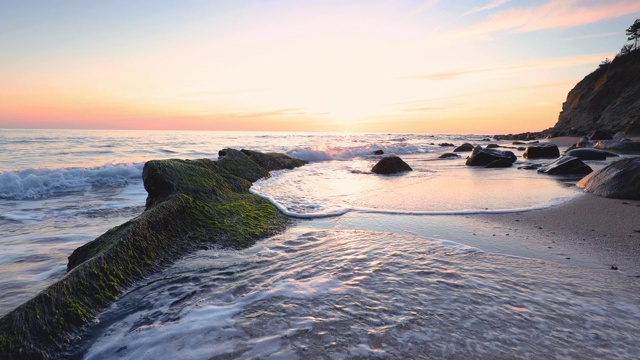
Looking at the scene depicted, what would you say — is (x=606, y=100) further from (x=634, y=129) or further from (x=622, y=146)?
(x=622, y=146)

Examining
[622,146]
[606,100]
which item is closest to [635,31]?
[606,100]

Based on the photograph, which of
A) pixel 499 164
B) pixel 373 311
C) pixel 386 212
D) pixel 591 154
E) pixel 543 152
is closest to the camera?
pixel 373 311

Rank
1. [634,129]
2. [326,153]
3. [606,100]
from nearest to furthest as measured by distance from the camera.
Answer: [326,153] → [634,129] → [606,100]

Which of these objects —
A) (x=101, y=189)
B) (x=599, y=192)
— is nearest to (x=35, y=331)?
(x=599, y=192)

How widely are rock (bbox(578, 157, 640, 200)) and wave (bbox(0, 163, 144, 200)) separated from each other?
43.4 feet

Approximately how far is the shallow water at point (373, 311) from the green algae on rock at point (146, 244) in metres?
0.19

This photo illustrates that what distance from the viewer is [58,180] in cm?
1103

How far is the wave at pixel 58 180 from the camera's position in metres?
9.69

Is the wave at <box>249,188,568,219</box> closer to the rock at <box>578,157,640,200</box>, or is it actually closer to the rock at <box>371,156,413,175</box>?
the rock at <box>578,157,640,200</box>

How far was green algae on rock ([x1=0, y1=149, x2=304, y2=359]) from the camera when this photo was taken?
2193 mm

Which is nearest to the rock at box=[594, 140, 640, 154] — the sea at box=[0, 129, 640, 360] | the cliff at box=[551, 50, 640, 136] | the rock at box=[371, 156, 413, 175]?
the rock at box=[371, 156, 413, 175]

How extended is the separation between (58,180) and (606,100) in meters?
56.0

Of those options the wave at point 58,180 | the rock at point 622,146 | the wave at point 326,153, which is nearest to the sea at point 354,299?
the wave at point 58,180

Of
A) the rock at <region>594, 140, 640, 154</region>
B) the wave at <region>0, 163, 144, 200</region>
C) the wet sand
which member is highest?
the rock at <region>594, 140, 640, 154</region>
